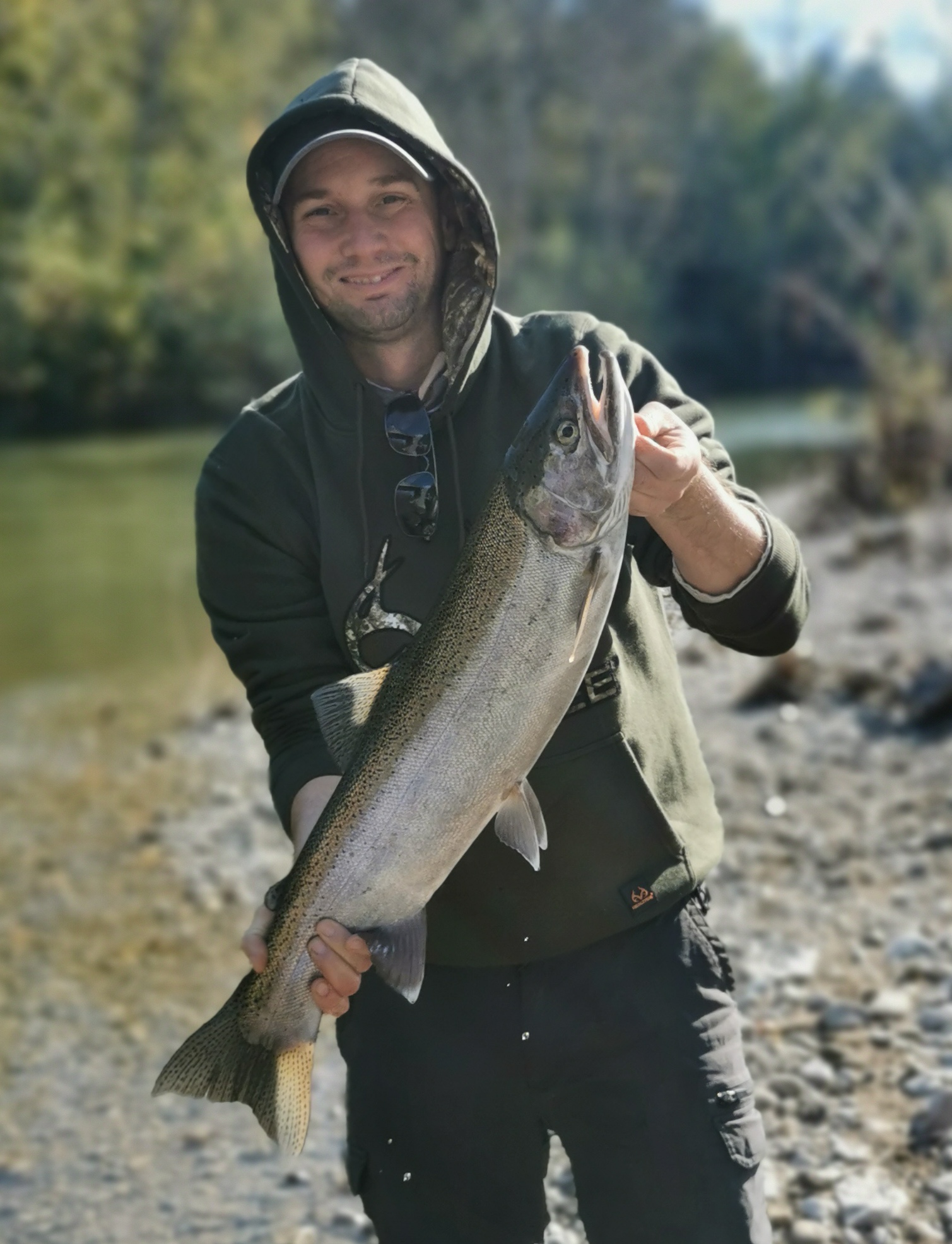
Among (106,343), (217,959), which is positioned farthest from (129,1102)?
(106,343)

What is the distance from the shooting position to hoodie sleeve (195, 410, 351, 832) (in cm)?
292

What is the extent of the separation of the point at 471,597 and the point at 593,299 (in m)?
49.7

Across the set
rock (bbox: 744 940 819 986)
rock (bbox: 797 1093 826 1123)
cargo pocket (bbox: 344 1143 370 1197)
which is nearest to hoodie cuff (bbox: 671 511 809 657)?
cargo pocket (bbox: 344 1143 370 1197)

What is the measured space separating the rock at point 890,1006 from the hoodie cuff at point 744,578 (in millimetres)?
2749

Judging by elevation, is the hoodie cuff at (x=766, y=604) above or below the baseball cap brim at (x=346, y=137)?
below

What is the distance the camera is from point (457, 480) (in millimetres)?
2832

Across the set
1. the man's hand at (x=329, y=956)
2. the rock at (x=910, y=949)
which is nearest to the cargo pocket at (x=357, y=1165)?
the man's hand at (x=329, y=956)

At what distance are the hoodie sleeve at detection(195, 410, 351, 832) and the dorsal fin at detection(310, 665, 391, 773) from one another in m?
0.24

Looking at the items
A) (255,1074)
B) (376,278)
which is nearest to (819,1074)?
(255,1074)

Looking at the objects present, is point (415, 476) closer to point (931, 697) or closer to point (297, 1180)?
point (297, 1180)

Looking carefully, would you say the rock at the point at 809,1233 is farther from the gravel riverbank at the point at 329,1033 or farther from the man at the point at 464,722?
the man at the point at 464,722

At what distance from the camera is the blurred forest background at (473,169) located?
131 ft

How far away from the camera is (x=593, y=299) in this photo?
50.8 metres

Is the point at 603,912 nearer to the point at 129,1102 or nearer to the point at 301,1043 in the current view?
the point at 301,1043
